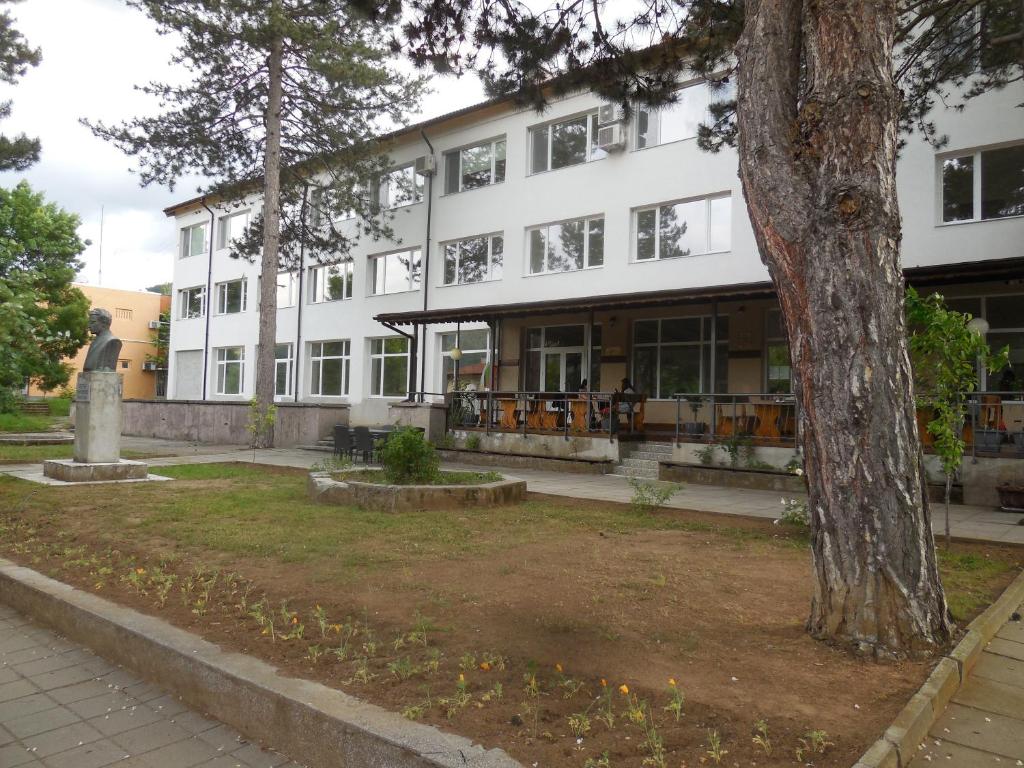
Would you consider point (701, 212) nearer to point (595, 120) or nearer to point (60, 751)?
point (595, 120)

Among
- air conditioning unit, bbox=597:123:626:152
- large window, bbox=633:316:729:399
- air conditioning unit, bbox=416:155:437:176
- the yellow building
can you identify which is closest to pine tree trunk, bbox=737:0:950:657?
large window, bbox=633:316:729:399

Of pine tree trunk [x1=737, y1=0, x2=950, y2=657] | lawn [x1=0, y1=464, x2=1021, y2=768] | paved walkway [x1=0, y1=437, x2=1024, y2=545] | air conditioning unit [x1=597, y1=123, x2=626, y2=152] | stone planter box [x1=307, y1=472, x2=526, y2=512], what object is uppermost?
air conditioning unit [x1=597, y1=123, x2=626, y2=152]

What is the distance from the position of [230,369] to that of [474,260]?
15.2m

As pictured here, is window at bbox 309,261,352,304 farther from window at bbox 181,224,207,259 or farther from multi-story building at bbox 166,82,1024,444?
window at bbox 181,224,207,259

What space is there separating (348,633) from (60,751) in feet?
4.65

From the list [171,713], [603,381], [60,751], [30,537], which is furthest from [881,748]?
[603,381]

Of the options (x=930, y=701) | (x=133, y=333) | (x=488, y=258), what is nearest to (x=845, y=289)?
(x=930, y=701)

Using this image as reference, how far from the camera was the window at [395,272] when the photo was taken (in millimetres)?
24891

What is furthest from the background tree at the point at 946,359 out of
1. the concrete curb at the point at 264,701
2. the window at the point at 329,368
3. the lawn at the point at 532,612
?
the window at the point at 329,368

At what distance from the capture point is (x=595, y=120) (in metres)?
20.3

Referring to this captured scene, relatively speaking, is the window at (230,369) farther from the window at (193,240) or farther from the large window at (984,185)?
the large window at (984,185)

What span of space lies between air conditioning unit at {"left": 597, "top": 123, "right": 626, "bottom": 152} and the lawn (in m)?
13.2

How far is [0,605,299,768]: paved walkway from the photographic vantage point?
3.18 metres

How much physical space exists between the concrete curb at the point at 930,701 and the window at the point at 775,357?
1262cm
